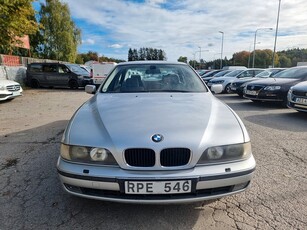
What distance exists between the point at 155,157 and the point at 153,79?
195cm

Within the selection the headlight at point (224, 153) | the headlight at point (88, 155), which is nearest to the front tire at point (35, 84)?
the headlight at point (88, 155)

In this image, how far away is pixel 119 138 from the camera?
210 cm

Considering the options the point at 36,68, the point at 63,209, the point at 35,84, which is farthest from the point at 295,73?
the point at 35,84

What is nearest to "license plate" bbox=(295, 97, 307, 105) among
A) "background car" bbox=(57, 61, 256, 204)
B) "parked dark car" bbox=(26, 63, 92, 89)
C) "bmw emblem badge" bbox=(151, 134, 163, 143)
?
"background car" bbox=(57, 61, 256, 204)

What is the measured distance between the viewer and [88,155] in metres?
2.14

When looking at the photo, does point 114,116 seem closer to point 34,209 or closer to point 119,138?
point 119,138

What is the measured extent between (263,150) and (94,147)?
3228 mm

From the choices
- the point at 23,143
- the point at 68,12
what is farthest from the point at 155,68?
the point at 68,12

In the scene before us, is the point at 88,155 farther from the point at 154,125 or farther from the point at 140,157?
the point at 154,125

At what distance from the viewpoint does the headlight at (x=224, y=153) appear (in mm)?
2096

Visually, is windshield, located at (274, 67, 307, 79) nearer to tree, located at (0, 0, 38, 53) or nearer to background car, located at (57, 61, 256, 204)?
background car, located at (57, 61, 256, 204)

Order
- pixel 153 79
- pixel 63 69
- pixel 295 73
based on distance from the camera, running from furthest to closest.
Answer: pixel 63 69
pixel 295 73
pixel 153 79

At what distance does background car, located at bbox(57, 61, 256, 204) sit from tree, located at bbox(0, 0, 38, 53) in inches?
476

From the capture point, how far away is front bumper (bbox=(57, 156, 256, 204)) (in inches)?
78.5
